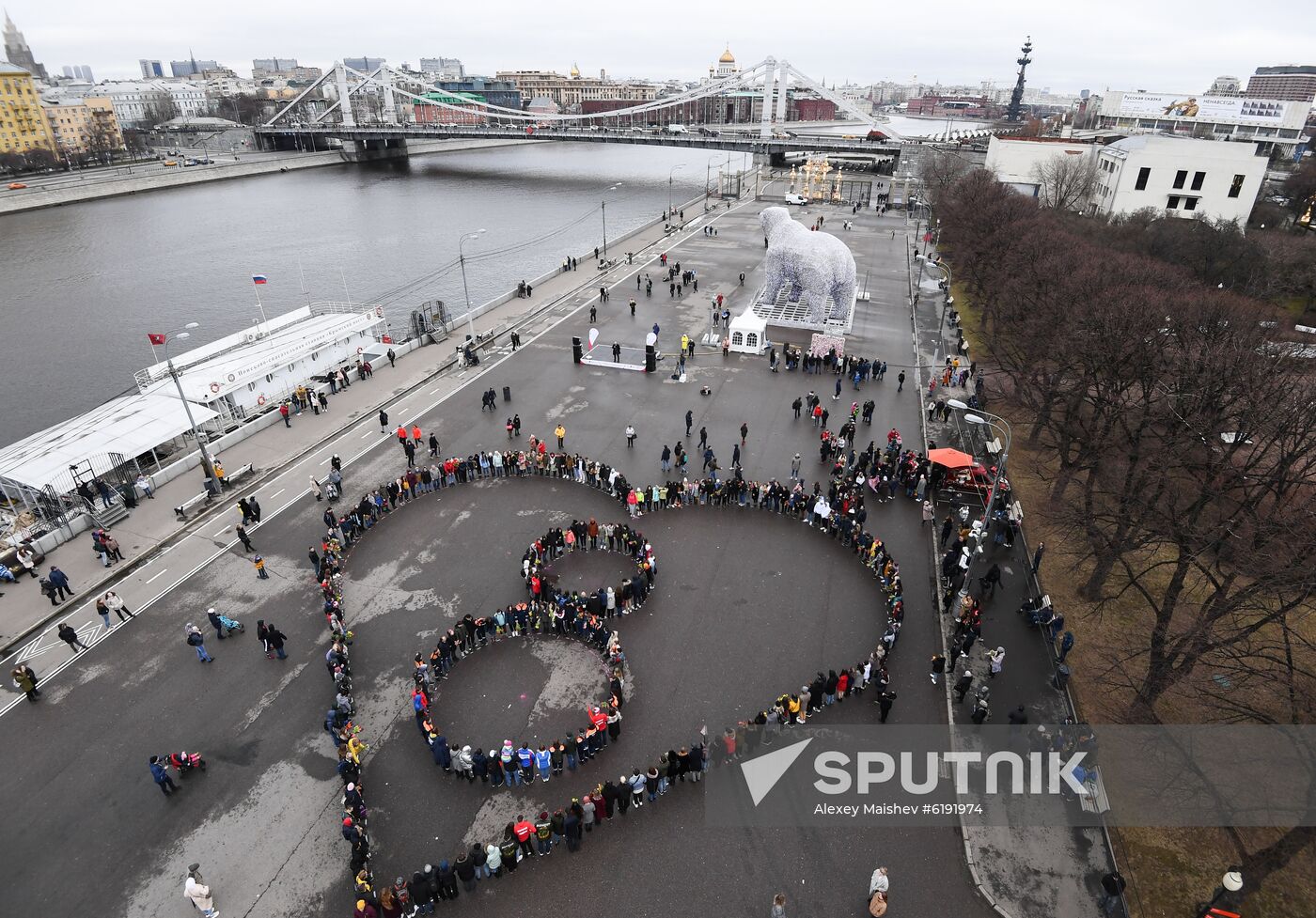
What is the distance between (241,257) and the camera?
226 ft

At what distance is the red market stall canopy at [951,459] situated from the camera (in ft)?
80.1

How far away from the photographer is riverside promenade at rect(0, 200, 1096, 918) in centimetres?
1299

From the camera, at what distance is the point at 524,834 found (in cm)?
1298

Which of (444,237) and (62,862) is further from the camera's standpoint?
(444,237)

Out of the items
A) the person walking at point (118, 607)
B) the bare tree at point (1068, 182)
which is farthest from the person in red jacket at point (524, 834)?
the bare tree at point (1068, 182)

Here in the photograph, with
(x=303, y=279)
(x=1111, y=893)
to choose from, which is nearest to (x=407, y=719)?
(x=1111, y=893)

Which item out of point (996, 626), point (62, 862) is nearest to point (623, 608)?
point (996, 626)

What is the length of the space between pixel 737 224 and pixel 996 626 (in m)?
64.2

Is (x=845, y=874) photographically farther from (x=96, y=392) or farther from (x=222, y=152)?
(x=222, y=152)

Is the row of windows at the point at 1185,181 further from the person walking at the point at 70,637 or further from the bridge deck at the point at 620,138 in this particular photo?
the person walking at the point at 70,637

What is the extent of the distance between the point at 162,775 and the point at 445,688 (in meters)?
5.69

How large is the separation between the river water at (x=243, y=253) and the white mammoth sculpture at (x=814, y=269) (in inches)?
1002

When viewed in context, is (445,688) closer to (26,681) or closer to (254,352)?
(26,681)

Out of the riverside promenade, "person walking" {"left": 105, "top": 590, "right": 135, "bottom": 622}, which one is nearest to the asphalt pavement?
the riverside promenade
